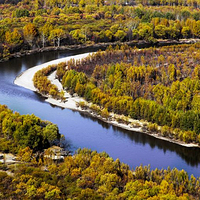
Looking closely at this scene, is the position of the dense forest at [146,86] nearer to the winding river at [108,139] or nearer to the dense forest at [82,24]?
the winding river at [108,139]

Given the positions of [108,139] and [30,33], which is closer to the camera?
[108,139]

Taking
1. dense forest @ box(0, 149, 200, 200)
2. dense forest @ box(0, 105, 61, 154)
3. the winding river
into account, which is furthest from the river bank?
dense forest @ box(0, 149, 200, 200)

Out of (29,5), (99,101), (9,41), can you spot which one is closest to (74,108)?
(99,101)

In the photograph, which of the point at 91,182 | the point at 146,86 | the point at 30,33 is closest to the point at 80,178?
the point at 91,182

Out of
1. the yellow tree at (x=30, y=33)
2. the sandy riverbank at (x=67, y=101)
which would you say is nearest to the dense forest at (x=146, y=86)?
the sandy riverbank at (x=67, y=101)

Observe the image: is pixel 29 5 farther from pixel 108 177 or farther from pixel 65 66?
pixel 108 177

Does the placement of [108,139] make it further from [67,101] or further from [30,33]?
[30,33]
